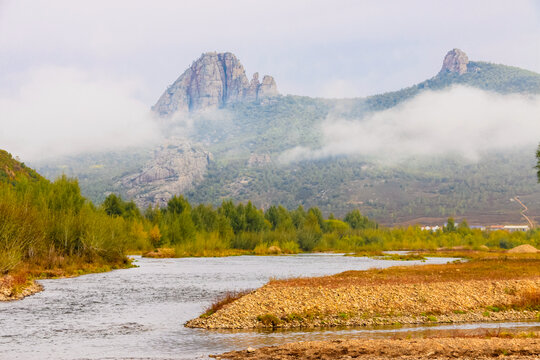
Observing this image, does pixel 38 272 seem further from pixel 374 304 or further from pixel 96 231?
pixel 374 304

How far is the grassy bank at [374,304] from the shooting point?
110 feet

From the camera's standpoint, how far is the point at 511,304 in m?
39.0

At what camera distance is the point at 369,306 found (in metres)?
36.2

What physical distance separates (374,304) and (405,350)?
43.4 feet

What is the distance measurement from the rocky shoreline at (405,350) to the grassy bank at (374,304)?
7927mm

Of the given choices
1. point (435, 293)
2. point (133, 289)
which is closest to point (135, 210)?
point (133, 289)

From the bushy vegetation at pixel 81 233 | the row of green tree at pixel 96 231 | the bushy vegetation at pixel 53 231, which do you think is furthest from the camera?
the row of green tree at pixel 96 231

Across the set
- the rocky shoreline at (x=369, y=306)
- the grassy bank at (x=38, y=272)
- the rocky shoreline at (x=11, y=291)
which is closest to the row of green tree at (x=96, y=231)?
the grassy bank at (x=38, y=272)

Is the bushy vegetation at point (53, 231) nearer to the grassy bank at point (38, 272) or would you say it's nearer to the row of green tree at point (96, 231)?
the row of green tree at point (96, 231)

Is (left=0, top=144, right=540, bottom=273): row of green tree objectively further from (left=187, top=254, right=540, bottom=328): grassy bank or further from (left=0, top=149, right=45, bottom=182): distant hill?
(left=187, top=254, right=540, bottom=328): grassy bank

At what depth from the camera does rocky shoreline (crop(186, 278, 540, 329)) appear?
33.4m

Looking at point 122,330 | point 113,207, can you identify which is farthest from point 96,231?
point 113,207

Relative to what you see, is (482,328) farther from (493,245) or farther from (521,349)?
(493,245)

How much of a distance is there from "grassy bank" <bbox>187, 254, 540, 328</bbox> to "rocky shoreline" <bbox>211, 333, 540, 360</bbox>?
7.93 meters
